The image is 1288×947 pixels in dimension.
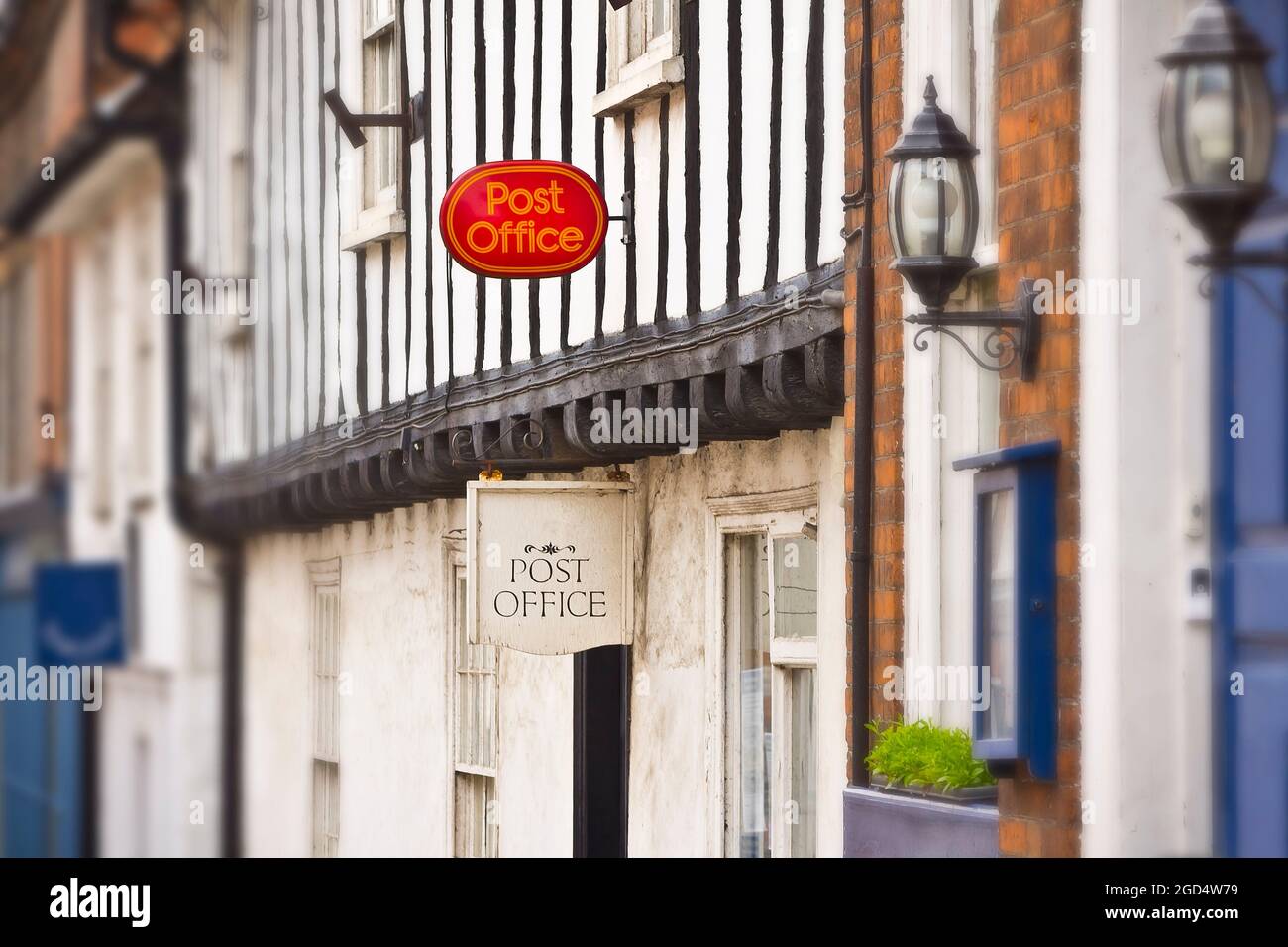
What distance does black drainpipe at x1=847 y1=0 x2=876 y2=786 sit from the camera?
16.7 feet

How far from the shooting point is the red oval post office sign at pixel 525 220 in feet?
23.7

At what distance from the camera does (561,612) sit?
24.6ft

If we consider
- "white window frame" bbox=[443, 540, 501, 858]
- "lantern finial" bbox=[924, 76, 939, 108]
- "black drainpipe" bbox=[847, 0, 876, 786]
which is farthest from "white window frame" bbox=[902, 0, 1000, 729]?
"white window frame" bbox=[443, 540, 501, 858]

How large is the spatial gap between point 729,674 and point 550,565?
962 mm

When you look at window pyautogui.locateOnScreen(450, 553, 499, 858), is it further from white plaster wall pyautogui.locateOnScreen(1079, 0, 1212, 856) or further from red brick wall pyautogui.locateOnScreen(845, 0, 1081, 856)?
white plaster wall pyautogui.locateOnScreen(1079, 0, 1212, 856)

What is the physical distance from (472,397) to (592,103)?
5.61ft

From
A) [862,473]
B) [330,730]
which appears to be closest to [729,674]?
[862,473]

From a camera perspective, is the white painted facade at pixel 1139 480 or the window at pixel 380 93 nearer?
the white painted facade at pixel 1139 480

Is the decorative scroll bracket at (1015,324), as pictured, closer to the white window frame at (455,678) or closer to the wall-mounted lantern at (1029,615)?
the wall-mounted lantern at (1029,615)

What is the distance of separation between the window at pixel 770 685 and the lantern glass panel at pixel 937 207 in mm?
2170

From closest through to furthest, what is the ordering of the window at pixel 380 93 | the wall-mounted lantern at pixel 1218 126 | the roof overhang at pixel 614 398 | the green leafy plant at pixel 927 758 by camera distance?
the wall-mounted lantern at pixel 1218 126, the green leafy plant at pixel 927 758, the roof overhang at pixel 614 398, the window at pixel 380 93

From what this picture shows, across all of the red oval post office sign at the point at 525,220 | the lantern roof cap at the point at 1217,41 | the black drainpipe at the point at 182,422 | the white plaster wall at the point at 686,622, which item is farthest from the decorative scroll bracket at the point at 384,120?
the black drainpipe at the point at 182,422

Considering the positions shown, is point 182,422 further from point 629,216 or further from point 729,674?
point 629,216
